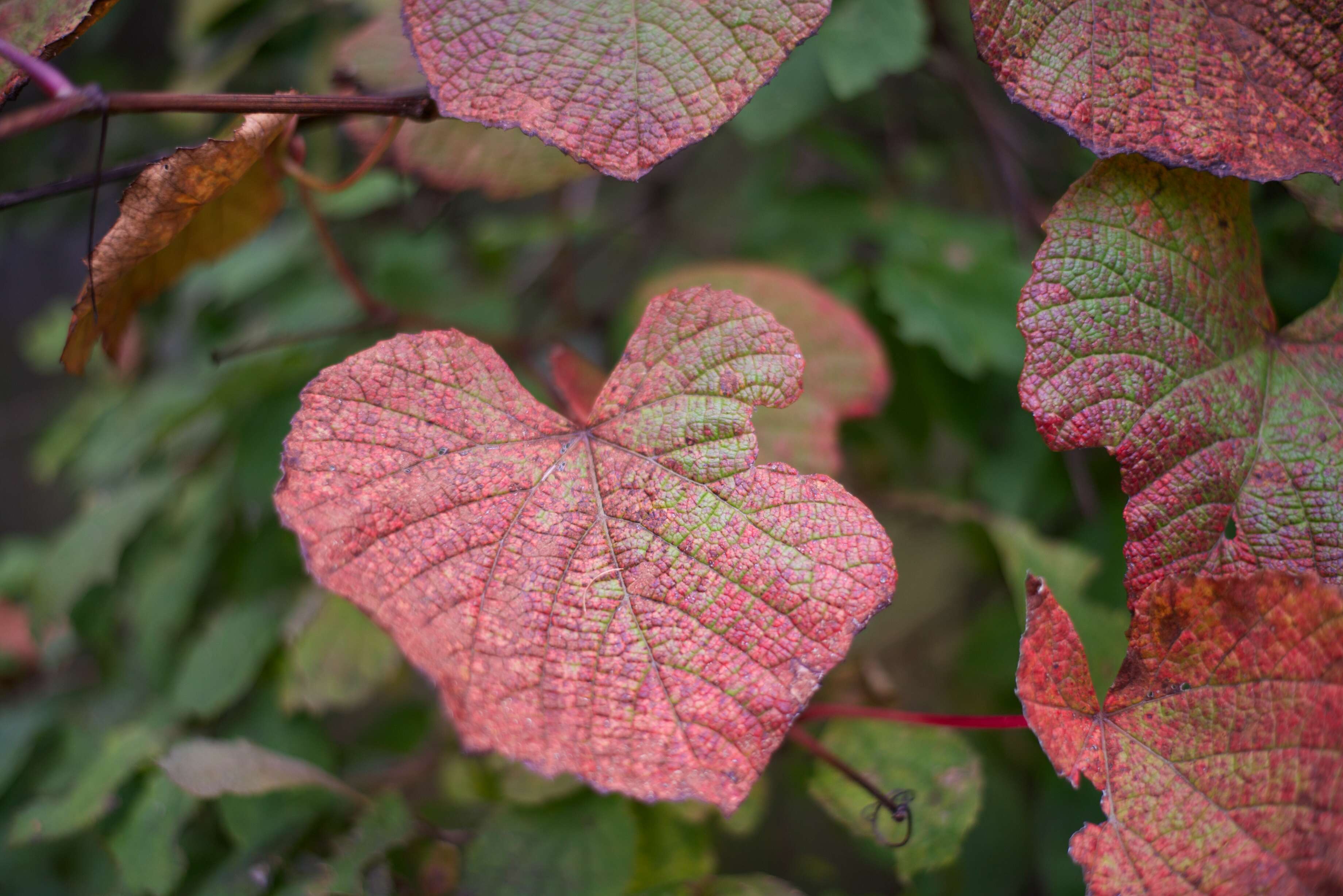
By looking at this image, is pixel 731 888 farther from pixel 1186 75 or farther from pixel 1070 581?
pixel 1186 75

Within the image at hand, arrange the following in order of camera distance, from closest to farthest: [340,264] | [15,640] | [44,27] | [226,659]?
[44,27] < [340,264] < [226,659] < [15,640]

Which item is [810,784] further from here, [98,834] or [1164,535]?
[98,834]

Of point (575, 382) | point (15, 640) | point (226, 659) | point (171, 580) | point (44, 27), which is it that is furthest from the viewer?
point (15, 640)

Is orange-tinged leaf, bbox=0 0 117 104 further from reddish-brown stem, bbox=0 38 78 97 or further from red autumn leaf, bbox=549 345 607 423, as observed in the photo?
red autumn leaf, bbox=549 345 607 423

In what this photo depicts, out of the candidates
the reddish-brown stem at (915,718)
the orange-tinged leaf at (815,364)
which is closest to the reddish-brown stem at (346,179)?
the orange-tinged leaf at (815,364)

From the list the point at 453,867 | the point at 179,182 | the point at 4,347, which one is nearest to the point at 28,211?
the point at 4,347

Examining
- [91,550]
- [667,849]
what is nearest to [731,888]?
[667,849]

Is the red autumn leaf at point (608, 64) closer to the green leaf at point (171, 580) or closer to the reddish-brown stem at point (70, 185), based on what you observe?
the reddish-brown stem at point (70, 185)
